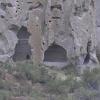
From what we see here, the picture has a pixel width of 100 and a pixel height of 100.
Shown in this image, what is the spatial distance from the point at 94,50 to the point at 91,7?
1507mm

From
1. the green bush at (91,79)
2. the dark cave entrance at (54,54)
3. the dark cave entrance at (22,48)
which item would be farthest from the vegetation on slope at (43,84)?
the dark cave entrance at (22,48)

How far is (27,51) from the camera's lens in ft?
57.2

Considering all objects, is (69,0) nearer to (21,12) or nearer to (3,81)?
(21,12)

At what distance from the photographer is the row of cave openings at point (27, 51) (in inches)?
685

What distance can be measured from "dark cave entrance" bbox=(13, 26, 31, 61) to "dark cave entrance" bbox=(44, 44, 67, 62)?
68 cm

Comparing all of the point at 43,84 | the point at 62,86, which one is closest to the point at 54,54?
the point at 43,84

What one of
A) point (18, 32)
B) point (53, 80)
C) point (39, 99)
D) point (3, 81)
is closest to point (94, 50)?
point (18, 32)

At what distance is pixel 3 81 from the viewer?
13070mm

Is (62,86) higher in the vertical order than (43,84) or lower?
higher

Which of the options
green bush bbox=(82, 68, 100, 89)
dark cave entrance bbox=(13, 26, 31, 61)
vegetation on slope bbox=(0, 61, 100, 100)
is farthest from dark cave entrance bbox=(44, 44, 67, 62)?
green bush bbox=(82, 68, 100, 89)

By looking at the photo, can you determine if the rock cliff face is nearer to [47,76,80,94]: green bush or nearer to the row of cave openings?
the row of cave openings

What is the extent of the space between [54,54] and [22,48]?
1.15m

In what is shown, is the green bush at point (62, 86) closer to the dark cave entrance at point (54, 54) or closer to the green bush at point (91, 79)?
the green bush at point (91, 79)

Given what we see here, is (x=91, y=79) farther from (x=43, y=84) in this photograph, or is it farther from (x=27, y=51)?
(x=27, y=51)
